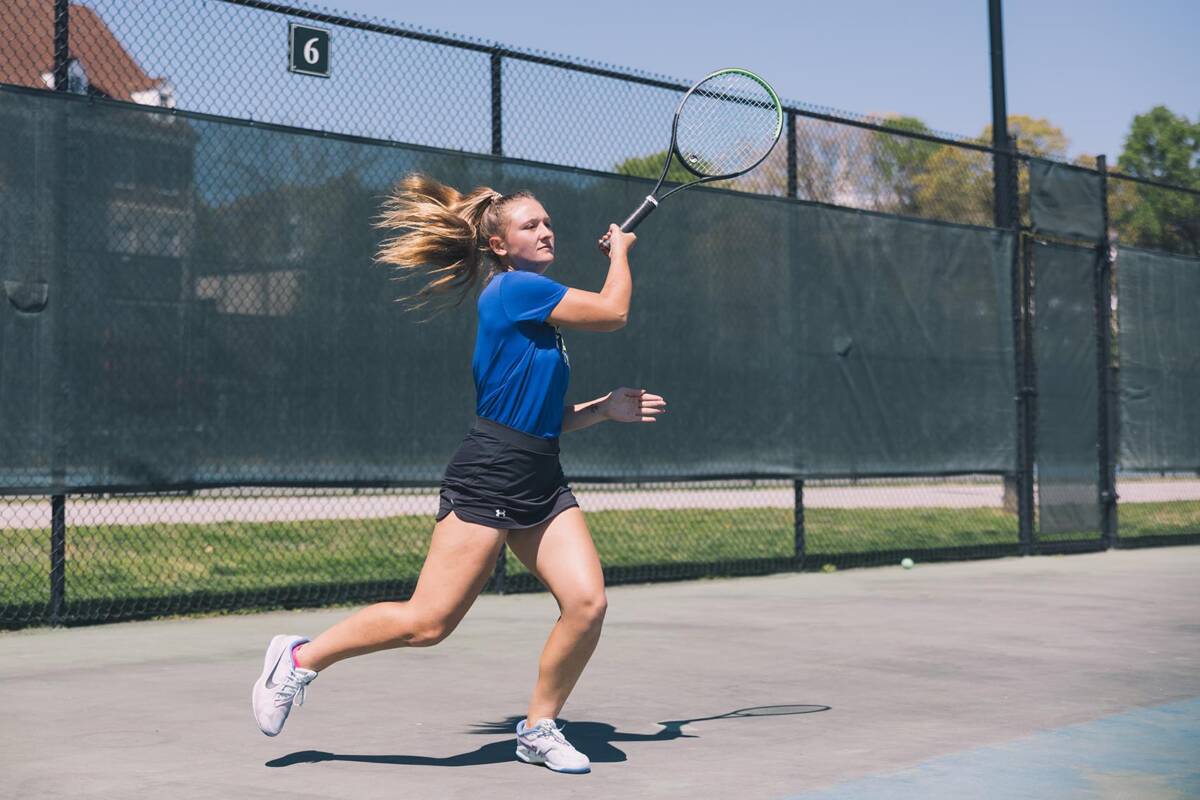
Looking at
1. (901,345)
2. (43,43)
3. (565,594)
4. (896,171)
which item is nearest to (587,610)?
(565,594)

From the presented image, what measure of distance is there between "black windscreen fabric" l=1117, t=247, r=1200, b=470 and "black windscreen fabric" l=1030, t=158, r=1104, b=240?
1.48ft

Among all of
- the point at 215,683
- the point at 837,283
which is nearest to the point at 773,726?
the point at 215,683

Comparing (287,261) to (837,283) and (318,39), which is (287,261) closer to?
(318,39)

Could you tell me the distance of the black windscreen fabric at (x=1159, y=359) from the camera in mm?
13141

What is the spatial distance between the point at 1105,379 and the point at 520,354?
30.7ft

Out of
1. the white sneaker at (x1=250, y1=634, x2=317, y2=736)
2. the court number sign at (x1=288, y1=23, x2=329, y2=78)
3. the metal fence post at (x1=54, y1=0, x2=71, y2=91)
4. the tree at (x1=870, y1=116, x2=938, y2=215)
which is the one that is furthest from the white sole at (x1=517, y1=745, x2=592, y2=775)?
the tree at (x1=870, y1=116, x2=938, y2=215)

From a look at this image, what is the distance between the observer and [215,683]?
6078mm

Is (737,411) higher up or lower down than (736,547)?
higher up

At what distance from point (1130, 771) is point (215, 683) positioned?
3482 millimetres

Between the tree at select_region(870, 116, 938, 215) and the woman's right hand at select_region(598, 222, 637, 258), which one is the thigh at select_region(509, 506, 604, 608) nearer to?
the woman's right hand at select_region(598, 222, 637, 258)

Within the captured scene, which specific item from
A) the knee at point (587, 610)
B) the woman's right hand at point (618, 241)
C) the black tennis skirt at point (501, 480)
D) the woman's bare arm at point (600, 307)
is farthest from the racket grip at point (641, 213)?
the knee at point (587, 610)

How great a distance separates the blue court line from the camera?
14.2ft

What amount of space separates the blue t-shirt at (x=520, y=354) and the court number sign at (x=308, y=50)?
4029 mm

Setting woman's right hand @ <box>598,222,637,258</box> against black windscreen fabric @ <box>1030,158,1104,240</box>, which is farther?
black windscreen fabric @ <box>1030,158,1104,240</box>
